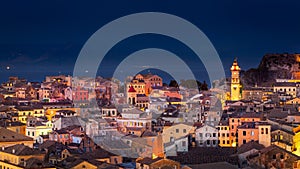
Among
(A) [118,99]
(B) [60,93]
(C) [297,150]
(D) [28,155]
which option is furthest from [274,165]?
(B) [60,93]

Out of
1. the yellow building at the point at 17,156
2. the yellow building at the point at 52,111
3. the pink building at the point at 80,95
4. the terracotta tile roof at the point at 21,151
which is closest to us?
the yellow building at the point at 17,156

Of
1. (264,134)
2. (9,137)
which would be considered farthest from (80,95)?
(264,134)

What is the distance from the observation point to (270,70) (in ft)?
161

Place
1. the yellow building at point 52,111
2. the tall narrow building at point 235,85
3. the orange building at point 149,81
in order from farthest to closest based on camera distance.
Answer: the orange building at point 149,81
the tall narrow building at point 235,85
the yellow building at point 52,111

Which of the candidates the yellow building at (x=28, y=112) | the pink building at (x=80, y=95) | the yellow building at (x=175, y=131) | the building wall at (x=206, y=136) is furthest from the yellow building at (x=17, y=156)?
the pink building at (x=80, y=95)

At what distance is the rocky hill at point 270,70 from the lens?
47.6 meters

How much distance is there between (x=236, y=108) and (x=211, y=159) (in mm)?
9870

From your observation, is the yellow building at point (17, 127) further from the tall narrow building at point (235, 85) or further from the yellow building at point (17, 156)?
the tall narrow building at point (235, 85)

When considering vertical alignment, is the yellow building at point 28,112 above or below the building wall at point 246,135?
above

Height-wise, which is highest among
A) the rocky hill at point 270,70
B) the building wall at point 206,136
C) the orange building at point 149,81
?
the rocky hill at point 270,70

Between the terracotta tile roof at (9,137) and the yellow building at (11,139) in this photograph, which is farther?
the terracotta tile roof at (9,137)

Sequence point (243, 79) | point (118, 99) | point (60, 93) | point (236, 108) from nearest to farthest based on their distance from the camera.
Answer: point (236, 108), point (118, 99), point (60, 93), point (243, 79)

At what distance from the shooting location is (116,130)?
27.1m

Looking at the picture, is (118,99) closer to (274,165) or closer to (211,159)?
(211,159)
